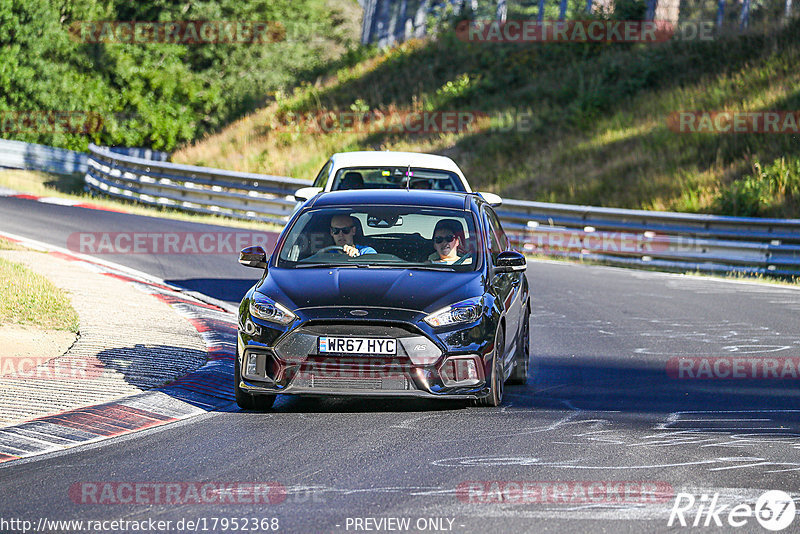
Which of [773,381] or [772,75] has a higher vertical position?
[772,75]

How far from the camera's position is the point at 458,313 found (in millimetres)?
8266

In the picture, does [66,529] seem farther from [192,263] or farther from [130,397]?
[192,263]

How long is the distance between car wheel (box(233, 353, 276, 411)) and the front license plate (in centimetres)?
83

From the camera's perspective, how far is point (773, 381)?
1022 cm

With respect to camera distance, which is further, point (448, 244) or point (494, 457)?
point (448, 244)

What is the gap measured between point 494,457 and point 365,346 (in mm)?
1359

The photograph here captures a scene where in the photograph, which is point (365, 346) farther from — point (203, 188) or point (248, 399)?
point (203, 188)

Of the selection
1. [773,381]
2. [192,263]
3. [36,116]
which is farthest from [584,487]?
[36,116]

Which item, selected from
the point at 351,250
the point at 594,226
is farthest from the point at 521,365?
the point at 594,226

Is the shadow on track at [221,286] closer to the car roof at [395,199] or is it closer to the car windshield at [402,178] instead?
the car windshield at [402,178]

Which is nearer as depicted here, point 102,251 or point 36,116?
point 102,251

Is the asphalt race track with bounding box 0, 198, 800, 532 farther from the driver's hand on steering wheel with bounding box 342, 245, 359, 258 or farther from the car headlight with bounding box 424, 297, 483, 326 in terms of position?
the driver's hand on steering wheel with bounding box 342, 245, 359, 258

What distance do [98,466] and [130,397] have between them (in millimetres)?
1983

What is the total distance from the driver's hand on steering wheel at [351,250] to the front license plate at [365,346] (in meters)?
1.31
